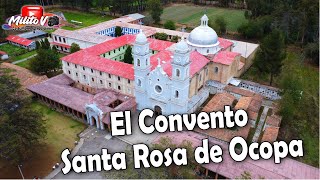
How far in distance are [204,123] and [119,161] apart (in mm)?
12725

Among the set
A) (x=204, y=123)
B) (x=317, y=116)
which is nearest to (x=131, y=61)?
(x=204, y=123)

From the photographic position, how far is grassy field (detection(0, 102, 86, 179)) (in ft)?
117

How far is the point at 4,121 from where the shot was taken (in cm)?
3159

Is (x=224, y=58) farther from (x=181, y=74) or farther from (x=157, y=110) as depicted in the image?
(x=157, y=110)

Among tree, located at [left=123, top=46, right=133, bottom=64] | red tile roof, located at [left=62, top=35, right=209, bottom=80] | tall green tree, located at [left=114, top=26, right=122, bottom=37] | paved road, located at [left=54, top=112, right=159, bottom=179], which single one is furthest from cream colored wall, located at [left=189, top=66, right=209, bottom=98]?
tall green tree, located at [left=114, top=26, right=122, bottom=37]

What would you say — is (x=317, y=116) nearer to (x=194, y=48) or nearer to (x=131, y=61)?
(x=194, y=48)

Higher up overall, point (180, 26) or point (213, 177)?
point (180, 26)

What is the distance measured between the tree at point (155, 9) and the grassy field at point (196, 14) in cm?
698

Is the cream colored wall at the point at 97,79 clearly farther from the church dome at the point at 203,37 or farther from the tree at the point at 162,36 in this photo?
the tree at the point at 162,36

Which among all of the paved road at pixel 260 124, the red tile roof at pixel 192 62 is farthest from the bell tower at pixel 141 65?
the paved road at pixel 260 124

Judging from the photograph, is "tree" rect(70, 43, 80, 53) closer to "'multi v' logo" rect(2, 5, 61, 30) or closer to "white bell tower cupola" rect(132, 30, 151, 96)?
"'multi v' logo" rect(2, 5, 61, 30)

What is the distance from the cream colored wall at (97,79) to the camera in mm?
48156


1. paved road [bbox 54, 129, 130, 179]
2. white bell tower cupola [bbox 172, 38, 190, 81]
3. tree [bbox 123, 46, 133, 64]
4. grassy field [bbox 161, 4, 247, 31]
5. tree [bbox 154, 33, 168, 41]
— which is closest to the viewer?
white bell tower cupola [bbox 172, 38, 190, 81]

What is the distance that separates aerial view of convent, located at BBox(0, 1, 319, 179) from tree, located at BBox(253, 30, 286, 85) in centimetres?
346
